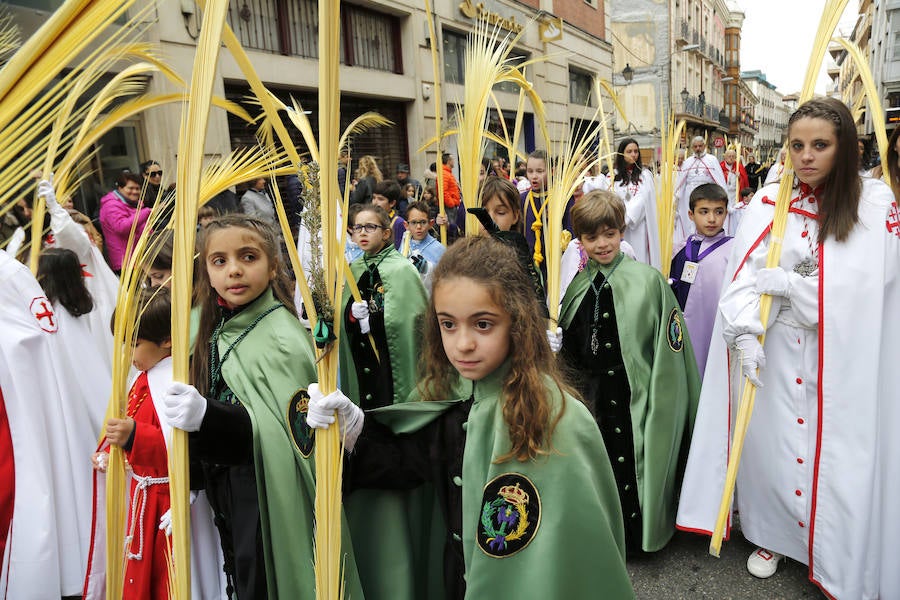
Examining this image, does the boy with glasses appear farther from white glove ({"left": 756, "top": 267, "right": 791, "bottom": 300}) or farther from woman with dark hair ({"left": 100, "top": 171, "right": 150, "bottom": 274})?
white glove ({"left": 756, "top": 267, "right": 791, "bottom": 300})

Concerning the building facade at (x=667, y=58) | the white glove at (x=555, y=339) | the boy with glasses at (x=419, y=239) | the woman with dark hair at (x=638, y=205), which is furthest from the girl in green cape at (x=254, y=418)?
the building facade at (x=667, y=58)

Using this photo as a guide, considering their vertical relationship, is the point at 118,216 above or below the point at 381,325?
above

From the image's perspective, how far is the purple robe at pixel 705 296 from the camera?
4074 millimetres

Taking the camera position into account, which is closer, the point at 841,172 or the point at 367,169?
the point at 841,172

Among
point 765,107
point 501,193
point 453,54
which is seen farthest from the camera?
point 765,107

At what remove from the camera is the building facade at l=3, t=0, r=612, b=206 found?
7477 millimetres

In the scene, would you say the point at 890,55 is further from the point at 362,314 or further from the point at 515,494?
the point at 515,494

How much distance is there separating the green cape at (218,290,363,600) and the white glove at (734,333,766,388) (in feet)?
5.91

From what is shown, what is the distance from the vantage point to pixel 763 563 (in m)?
2.92

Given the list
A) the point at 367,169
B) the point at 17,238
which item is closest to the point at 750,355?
the point at 17,238

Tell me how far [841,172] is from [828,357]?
77 centimetres

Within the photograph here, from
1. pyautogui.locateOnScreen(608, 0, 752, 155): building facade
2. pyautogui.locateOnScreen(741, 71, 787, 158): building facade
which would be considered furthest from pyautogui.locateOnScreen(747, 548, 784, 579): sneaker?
pyautogui.locateOnScreen(741, 71, 787, 158): building facade

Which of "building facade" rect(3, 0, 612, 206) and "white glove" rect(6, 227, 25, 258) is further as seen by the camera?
"building facade" rect(3, 0, 612, 206)

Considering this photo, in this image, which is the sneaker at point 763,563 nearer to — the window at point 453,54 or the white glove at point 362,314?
the white glove at point 362,314
